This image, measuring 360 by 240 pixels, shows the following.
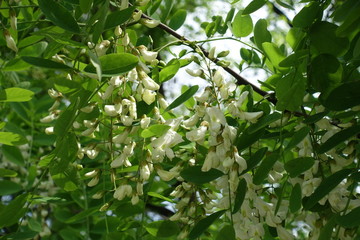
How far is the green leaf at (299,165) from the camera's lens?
0.87 meters

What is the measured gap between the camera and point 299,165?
0.88 metres

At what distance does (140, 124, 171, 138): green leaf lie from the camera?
893 millimetres

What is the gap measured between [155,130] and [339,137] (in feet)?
0.97

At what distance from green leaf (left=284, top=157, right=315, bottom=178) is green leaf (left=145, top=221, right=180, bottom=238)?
266 millimetres

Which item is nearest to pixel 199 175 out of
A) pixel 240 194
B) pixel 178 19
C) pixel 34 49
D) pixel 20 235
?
pixel 240 194

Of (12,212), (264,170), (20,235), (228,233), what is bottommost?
(20,235)

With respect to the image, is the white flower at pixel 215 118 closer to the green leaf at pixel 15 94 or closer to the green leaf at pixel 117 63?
the green leaf at pixel 117 63

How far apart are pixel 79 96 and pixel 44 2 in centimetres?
15

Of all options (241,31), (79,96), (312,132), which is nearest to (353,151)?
(312,132)

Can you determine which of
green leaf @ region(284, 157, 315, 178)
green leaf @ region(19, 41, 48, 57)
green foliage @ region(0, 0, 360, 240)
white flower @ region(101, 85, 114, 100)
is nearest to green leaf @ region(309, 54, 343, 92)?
green foliage @ region(0, 0, 360, 240)

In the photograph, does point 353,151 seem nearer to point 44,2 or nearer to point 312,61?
point 312,61

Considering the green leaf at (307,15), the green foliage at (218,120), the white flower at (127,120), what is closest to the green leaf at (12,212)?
the green foliage at (218,120)

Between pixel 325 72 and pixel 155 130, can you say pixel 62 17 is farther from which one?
pixel 325 72

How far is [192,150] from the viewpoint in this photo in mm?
1110
